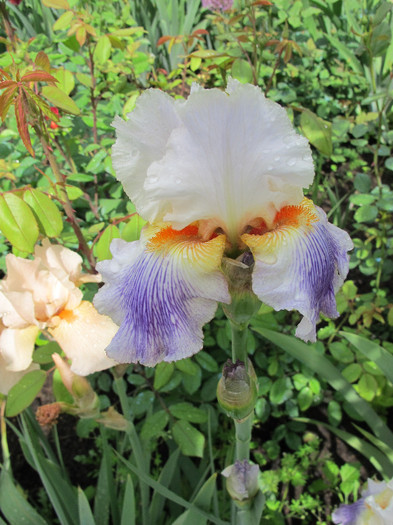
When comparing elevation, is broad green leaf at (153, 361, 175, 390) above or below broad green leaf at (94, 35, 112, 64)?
below

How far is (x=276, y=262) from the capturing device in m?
0.67

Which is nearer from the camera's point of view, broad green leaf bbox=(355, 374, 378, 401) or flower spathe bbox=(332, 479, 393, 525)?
flower spathe bbox=(332, 479, 393, 525)

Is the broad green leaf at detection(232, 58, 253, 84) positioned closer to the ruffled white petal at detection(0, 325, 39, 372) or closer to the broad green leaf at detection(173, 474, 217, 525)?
the ruffled white petal at detection(0, 325, 39, 372)

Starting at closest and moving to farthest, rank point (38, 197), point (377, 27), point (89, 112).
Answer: point (38, 197) < point (377, 27) < point (89, 112)

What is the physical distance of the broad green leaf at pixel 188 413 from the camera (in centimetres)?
144

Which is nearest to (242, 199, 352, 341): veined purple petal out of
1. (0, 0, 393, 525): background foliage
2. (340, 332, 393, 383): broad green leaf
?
(0, 0, 393, 525): background foliage

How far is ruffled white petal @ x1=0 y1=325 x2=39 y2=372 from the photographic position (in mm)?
1061

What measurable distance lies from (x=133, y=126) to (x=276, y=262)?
1.06ft

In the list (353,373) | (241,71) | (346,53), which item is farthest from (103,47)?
(346,53)

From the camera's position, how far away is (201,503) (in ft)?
3.60

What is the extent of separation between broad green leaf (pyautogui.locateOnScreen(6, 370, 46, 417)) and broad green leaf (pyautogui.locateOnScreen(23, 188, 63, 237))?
1.25ft

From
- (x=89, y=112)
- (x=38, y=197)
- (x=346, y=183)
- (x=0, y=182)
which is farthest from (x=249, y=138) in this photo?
(x=346, y=183)

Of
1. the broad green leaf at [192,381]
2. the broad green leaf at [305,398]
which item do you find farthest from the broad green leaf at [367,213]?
the broad green leaf at [192,381]

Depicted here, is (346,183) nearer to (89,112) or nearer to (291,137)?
(89,112)
